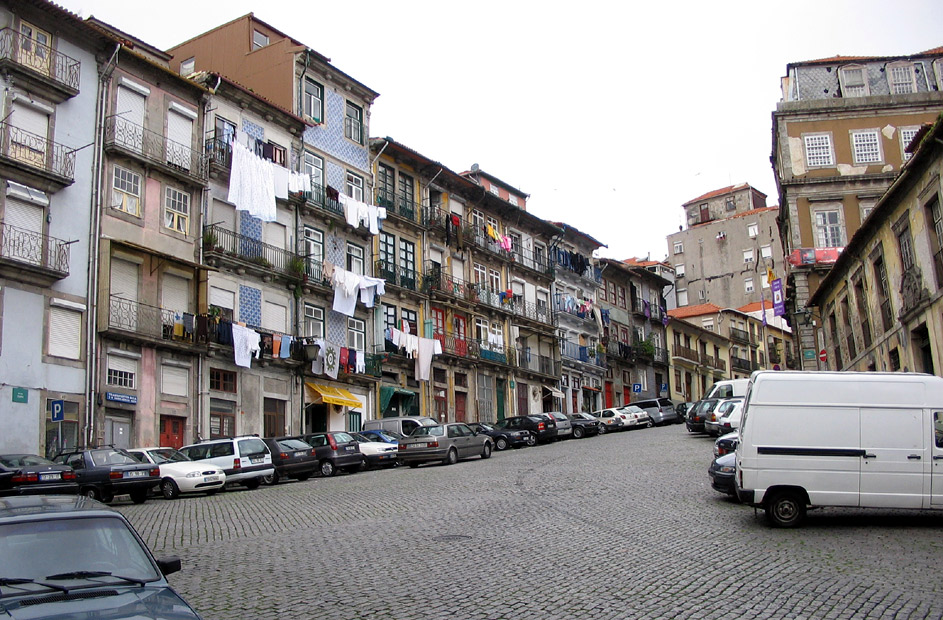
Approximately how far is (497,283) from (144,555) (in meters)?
46.5

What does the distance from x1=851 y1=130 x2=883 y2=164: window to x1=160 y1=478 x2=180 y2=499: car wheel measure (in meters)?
36.4

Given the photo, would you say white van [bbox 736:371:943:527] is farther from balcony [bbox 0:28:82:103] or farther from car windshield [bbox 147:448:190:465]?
balcony [bbox 0:28:82:103]

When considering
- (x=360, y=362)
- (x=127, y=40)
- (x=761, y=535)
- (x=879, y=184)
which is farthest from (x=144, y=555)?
(x=879, y=184)

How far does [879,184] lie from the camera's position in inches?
1737

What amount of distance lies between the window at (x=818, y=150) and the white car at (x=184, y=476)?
112 feet

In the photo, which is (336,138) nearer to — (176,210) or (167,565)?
(176,210)

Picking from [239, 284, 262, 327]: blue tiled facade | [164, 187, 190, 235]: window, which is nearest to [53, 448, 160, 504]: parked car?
[164, 187, 190, 235]: window

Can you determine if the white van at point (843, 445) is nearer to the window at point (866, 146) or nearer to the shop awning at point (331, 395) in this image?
the shop awning at point (331, 395)

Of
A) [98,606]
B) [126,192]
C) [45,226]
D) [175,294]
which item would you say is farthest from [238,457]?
[98,606]

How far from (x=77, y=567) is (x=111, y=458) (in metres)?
16.9

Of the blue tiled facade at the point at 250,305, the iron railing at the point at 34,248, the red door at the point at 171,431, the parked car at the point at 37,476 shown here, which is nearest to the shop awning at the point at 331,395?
the blue tiled facade at the point at 250,305

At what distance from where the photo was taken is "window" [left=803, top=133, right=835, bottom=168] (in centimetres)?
4528

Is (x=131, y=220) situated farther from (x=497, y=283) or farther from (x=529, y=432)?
(x=497, y=283)

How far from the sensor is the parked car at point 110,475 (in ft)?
70.7
